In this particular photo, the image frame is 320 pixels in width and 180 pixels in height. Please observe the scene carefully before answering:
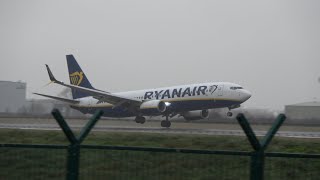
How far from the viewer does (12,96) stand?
3844 inches

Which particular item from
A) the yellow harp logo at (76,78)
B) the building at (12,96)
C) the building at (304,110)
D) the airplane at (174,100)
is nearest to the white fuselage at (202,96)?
the airplane at (174,100)

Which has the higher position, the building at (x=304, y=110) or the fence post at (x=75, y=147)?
the building at (x=304, y=110)

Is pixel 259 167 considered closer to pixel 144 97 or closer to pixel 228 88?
pixel 228 88

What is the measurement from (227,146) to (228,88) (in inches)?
789

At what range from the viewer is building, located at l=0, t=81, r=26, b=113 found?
3757 inches

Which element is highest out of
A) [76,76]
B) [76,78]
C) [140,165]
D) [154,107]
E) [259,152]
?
[76,76]

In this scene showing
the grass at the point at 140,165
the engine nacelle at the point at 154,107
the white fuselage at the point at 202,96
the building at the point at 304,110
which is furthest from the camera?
the building at the point at 304,110

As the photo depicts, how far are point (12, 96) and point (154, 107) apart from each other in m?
64.7

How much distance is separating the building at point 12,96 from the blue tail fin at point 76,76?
1837 inches

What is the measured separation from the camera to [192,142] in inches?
720

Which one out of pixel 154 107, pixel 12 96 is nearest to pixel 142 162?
pixel 154 107

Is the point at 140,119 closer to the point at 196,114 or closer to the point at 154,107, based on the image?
the point at 154,107

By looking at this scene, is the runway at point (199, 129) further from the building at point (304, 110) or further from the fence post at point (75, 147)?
the building at point (304, 110)

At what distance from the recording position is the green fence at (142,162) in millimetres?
6270
